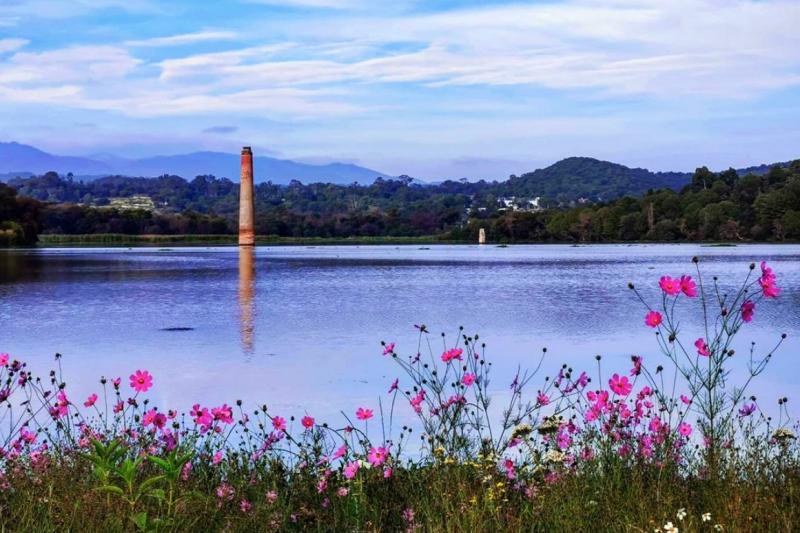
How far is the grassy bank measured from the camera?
14062cm

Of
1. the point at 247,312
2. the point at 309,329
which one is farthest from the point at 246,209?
the point at 309,329

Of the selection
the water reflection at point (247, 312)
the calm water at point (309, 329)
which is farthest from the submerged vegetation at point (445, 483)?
the water reflection at point (247, 312)

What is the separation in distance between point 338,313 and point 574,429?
1776 cm

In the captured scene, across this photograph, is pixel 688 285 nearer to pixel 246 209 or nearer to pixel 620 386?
pixel 620 386

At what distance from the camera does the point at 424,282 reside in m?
38.8

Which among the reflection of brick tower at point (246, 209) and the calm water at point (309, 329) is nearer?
the calm water at point (309, 329)

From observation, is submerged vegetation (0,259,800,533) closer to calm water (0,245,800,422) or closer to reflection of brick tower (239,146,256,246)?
calm water (0,245,800,422)

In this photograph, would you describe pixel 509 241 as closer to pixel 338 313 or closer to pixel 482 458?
pixel 338 313

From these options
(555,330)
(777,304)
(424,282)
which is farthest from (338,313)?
(424,282)

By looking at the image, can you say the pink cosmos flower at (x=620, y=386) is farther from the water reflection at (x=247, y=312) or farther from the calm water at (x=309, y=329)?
the water reflection at (x=247, y=312)

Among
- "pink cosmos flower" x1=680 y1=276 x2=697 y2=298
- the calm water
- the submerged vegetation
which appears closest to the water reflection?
the calm water

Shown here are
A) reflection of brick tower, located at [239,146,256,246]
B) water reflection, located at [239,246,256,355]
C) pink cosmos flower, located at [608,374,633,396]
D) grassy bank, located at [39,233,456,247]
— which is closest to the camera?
pink cosmos flower, located at [608,374,633,396]

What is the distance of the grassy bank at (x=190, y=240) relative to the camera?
461 ft

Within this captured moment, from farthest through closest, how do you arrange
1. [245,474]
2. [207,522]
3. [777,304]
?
1. [777,304]
2. [245,474]
3. [207,522]
